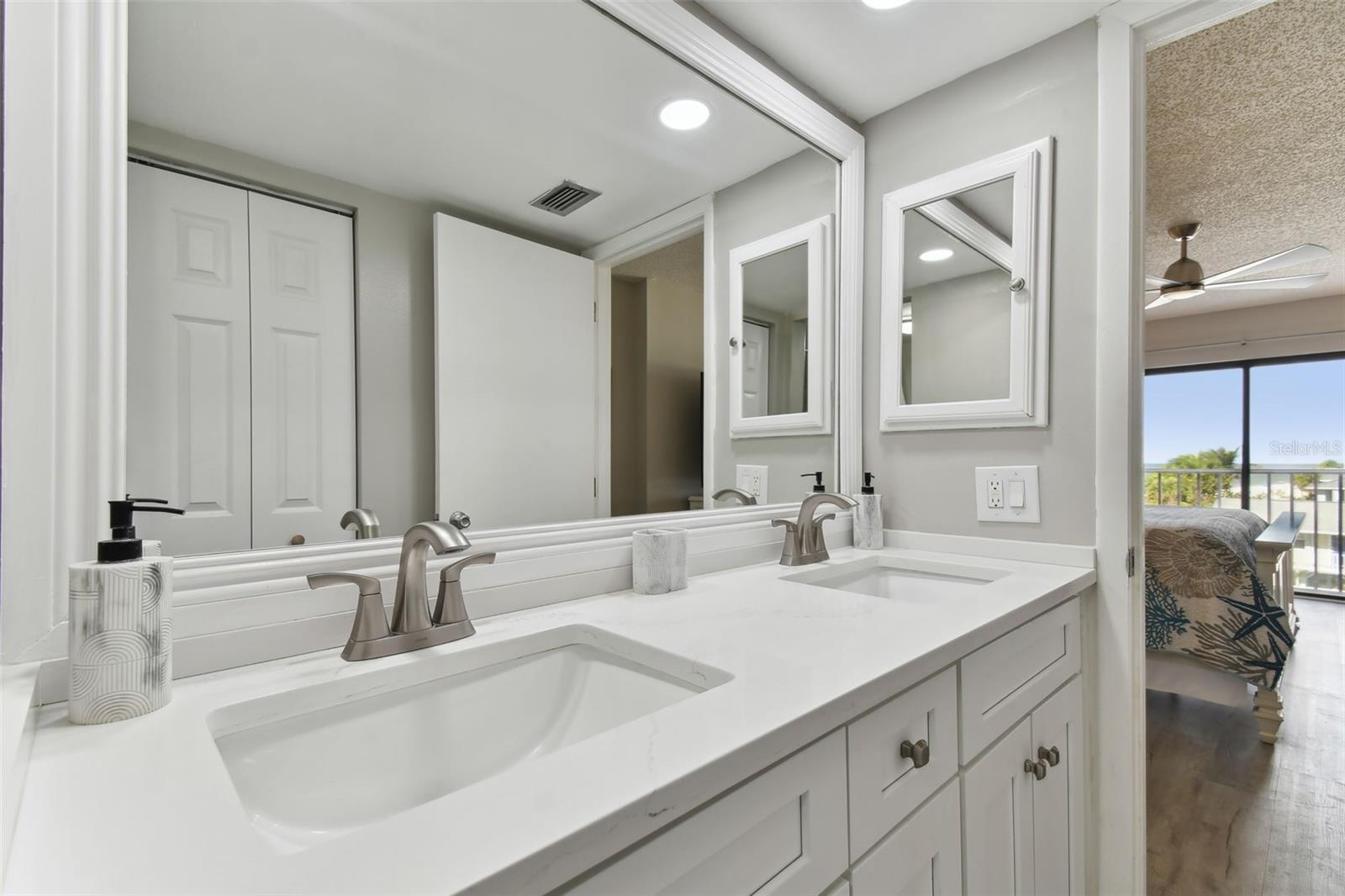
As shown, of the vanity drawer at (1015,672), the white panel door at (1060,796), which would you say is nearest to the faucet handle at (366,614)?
the vanity drawer at (1015,672)

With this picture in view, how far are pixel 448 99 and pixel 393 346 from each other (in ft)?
1.34

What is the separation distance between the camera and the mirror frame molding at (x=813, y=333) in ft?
5.00

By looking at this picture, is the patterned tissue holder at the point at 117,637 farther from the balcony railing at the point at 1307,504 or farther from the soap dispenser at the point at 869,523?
the balcony railing at the point at 1307,504

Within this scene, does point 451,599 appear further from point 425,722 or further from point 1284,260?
point 1284,260

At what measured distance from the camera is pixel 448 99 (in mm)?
942

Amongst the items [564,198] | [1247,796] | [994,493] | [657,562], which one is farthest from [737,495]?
[1247,796]

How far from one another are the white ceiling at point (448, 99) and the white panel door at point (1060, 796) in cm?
125

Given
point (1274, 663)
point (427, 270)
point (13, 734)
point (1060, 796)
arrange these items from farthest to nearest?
point (1274, 663) < point (1060, 796) < point (427, 270) < point (13, 734)

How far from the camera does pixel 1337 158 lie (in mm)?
2340

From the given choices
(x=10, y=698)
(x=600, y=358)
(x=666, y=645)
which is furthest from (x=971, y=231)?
(x=10, y=698)

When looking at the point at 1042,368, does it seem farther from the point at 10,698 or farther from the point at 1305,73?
the point at 10,698

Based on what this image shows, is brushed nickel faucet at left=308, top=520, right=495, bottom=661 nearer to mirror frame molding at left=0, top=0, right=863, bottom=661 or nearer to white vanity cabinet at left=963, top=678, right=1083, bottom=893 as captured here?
mirror frame molding at left=0, top=0, right=863, bottom=661

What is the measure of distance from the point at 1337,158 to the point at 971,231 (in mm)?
2096

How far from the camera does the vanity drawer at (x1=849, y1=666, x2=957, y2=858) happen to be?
2.20 feet
